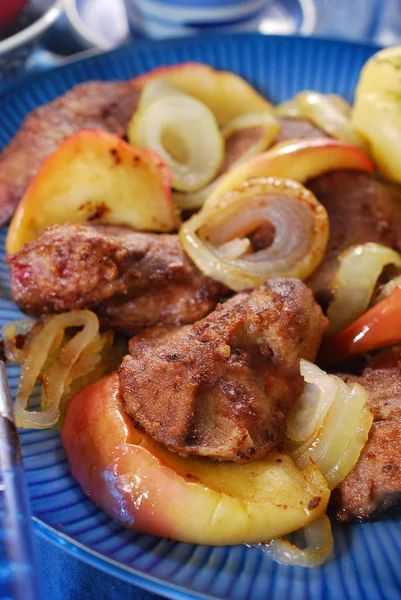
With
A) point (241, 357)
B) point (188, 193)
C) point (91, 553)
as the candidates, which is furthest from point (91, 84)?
point (91, 553)

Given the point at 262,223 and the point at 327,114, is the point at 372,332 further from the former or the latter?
the point at 327,114

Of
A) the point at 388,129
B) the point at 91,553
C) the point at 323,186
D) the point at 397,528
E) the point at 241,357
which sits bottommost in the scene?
the point at 397,528

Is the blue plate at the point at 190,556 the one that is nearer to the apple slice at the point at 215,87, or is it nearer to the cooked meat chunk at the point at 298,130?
the cooked meat chunk at the point at 298,130

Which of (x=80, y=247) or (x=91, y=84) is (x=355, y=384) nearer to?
(x=80, y=247)

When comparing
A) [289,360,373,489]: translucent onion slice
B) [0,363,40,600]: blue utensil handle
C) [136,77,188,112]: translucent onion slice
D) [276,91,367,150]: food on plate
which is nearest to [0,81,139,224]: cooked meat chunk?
[136,77,188,112]: translucent onion slice

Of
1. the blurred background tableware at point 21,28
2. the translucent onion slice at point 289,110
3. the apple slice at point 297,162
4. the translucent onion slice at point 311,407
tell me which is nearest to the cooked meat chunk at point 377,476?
the translucent onion slice at point 311,407

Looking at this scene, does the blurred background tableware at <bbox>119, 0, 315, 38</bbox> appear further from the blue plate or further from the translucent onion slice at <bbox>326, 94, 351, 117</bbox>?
the blue plate

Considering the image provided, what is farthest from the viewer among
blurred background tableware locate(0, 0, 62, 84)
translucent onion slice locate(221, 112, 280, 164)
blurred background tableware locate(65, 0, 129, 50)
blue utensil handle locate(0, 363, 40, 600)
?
blurred background tableware locate(65, 0, 129, 50)
